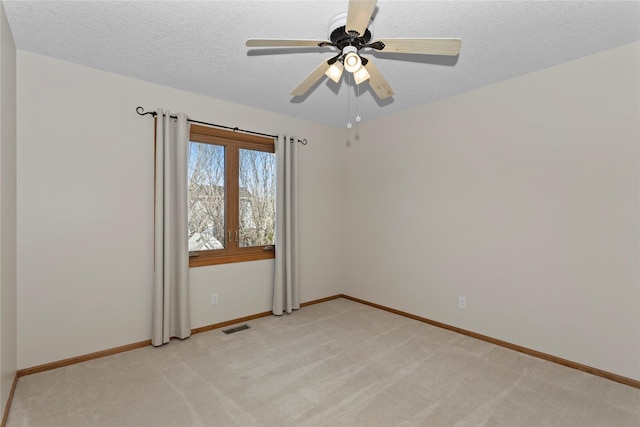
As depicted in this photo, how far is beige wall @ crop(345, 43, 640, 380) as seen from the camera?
251 cm

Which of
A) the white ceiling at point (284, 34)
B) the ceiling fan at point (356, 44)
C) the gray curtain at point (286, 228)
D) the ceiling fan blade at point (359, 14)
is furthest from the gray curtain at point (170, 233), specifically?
the ceiling fan blade at point (359, 14)

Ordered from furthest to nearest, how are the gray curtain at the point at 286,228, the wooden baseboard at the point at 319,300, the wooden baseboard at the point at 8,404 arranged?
the wooden baseboard at the point at 319,300
the gray curtain at the point at 286,228
the wooden baseboard at the point at 8,404

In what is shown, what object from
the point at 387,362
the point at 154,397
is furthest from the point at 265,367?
the point at 387,362

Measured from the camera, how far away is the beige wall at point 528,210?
8.25ft

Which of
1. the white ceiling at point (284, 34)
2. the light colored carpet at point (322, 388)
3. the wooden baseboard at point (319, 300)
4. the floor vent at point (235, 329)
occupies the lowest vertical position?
the light colored carpet at point (322, 388)

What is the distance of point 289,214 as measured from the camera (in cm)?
410

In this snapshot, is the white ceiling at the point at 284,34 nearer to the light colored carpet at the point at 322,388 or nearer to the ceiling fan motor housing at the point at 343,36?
the ceiling fan motor housing at the point at 343,36

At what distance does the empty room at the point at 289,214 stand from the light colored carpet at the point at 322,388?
2cm

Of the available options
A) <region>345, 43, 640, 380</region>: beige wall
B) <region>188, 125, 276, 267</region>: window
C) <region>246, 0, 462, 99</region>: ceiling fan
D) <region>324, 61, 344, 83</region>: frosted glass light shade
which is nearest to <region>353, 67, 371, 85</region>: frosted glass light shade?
<region>246, 0, 462, 99</region>: ceiling fan

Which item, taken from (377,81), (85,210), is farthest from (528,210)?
(85,210)

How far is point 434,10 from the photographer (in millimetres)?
2020

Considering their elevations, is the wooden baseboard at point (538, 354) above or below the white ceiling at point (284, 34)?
below

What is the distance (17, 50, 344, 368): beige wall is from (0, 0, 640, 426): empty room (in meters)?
0.02

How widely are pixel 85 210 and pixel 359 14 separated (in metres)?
2.76
